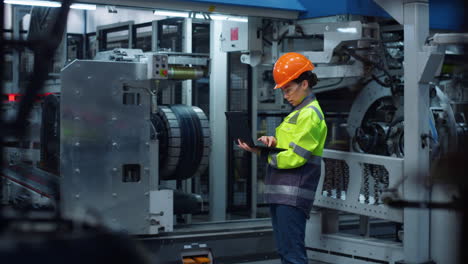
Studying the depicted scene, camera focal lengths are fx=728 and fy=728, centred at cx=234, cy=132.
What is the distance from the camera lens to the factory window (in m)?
6.55

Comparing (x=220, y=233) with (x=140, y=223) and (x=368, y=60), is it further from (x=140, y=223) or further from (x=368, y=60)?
(x=368, y=60)

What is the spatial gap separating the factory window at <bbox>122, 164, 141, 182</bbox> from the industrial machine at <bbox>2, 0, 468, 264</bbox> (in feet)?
0.04

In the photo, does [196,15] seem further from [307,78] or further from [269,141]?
[269,141]

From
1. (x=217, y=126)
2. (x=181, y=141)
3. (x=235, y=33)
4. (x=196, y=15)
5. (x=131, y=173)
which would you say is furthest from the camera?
(x=217, y=126)

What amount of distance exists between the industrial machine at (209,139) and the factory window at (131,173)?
0.01 metres

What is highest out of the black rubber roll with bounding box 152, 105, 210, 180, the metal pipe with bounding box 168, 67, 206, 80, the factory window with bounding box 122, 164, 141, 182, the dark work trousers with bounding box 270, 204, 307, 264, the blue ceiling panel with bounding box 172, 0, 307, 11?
the blue ceiling panel with bounding box 172, 0, 307, 11

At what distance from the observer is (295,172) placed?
5559 millimetres

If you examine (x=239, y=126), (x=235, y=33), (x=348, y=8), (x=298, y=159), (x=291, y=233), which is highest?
(x=348, y=8)

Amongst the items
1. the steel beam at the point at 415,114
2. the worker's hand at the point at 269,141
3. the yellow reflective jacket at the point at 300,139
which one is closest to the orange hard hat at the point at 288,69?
the yellow reflective jacket at the point at 300,139

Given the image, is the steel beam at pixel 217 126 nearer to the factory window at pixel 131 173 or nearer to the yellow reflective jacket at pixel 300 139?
the factory window at pixel 131 173

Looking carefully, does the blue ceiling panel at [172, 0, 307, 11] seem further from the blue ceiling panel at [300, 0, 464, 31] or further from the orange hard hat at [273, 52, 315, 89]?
the orange hard hat at [273, 52, 315, 89]

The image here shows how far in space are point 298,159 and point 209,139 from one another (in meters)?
2.45

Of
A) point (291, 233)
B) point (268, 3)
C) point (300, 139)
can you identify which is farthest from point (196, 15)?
point (291, 233)

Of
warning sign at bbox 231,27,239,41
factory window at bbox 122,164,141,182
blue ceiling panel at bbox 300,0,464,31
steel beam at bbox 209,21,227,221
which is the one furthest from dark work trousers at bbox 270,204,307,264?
steel beam at bbox 209,21,227,221
